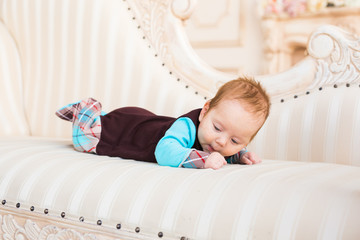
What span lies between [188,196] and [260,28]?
4379 millimetres

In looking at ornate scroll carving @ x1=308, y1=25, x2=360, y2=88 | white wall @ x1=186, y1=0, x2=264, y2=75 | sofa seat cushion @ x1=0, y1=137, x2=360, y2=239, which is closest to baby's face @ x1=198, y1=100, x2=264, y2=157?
sofa seat cushion @ x1=0, y1=137, x2=360, y2=239

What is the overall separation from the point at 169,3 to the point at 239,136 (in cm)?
94

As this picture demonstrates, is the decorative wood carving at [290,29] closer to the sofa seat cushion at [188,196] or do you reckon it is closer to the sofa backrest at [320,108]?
the sofa backrest at [320,108]

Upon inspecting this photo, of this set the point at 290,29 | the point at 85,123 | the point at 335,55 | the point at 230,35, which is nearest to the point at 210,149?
the point at 85,123

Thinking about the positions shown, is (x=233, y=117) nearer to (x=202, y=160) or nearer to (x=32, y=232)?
(x=202, y=160)

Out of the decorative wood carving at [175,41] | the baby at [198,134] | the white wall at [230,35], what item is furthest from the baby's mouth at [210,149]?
the white wall at [230,35]

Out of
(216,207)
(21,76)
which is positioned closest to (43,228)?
(216,207)

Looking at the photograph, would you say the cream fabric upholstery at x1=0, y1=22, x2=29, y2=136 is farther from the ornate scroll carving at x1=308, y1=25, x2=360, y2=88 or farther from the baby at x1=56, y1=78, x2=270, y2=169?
the ornate scroll carving at x1=308, y1=25, x2=360, y2=88

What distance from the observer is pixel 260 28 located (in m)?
5.13

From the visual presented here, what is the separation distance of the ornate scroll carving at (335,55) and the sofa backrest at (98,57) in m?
0.44

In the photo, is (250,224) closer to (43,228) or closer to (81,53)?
(43,228)

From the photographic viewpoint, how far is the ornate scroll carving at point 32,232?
1.17 m

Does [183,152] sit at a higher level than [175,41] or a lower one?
lower

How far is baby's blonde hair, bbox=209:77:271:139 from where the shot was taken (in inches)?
52.3
